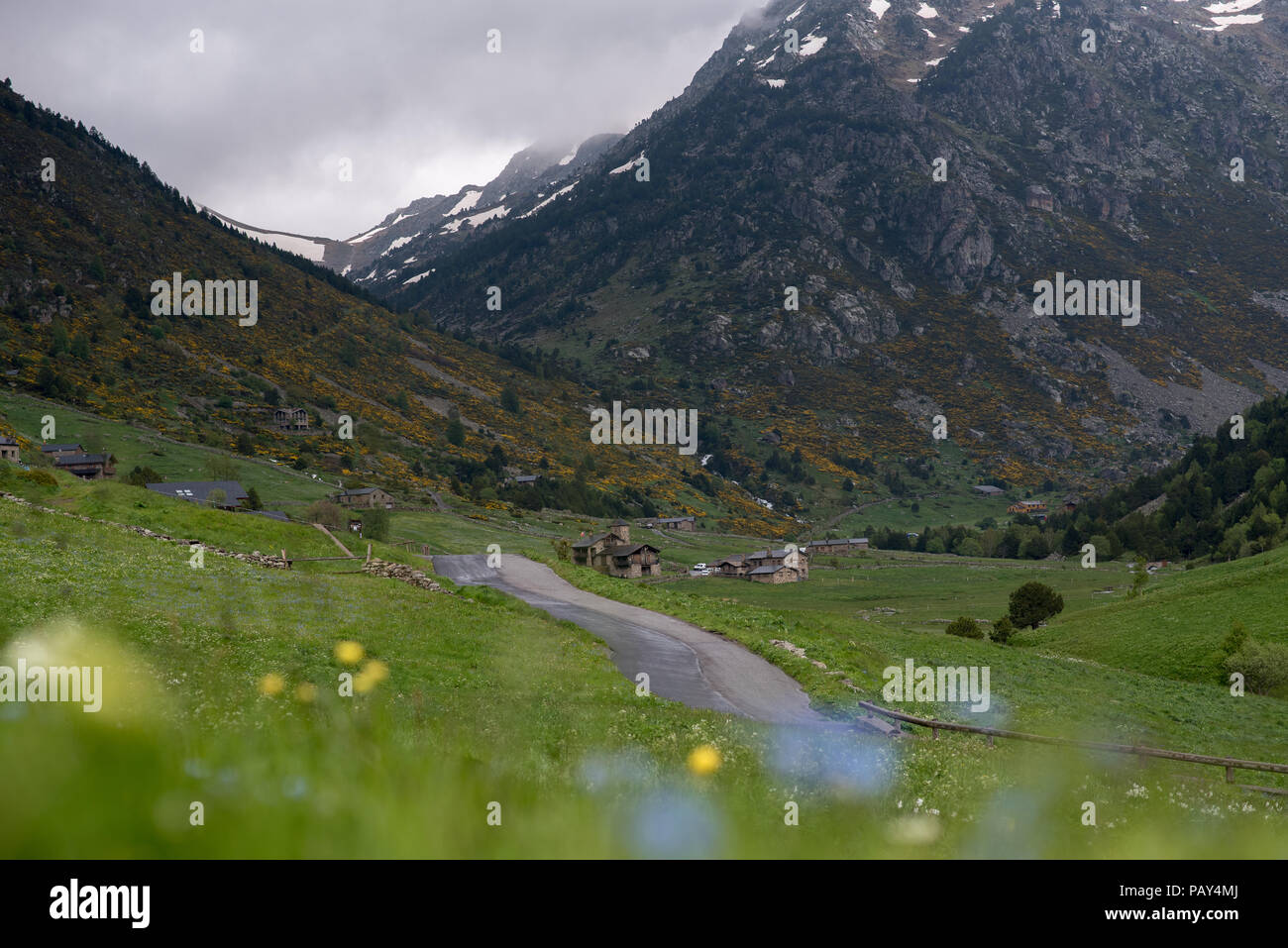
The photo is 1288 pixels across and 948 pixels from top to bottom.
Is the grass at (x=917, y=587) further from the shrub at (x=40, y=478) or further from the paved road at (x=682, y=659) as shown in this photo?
the shrub at (x=40, y=478)

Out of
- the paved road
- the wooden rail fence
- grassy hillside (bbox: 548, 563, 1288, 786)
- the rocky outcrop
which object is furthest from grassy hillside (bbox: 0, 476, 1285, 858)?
the rocky outcrop

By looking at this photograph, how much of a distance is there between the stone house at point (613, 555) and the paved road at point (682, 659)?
212ft

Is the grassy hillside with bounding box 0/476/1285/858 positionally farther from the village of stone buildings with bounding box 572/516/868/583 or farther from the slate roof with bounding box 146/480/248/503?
the village of stone buildings with bounding box 572/516/868/583

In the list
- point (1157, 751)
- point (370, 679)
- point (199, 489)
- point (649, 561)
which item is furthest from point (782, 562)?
point (370, 679)

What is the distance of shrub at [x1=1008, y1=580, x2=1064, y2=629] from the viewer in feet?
274

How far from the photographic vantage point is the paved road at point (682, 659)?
25250 mm

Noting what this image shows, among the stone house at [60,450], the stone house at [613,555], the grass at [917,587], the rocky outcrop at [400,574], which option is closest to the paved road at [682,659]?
the rocky outcrop at [400,574]

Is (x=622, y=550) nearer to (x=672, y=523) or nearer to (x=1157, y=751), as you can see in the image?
(x=672, y=523)

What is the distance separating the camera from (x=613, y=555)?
121 meters

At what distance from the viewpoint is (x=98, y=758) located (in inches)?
65.1

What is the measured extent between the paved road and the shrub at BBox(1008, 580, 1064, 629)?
53.7m

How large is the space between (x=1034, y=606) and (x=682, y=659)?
65.2m

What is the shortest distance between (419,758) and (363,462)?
171724 millimetres

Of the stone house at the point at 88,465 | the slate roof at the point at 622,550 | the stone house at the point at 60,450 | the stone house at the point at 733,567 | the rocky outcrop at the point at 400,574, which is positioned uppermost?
the stone house at the point at 60,450
